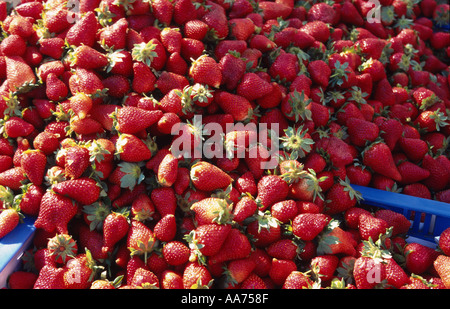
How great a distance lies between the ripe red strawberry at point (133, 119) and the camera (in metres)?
1.75

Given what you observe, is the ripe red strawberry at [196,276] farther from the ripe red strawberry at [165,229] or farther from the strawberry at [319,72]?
the strawberry at [319,72]

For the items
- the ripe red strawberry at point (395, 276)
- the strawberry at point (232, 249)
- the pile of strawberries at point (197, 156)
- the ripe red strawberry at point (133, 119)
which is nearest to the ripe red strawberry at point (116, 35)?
the pile of strawberries at point (197, 156)

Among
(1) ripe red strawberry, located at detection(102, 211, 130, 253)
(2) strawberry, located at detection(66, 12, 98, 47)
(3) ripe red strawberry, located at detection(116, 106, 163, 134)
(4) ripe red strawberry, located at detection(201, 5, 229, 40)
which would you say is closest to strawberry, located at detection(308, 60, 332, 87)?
(4) ripe red strawberry, located at detection(201, 5, 229, 40)

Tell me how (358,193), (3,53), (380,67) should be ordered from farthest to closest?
(380,67)
(3,53)
(358,193)

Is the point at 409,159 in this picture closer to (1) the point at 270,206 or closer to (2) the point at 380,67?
(2) the point at 380,67

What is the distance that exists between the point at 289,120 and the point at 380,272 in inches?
33.4

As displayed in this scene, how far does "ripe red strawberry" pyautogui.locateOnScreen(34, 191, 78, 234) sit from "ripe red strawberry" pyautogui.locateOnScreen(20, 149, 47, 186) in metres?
0.13

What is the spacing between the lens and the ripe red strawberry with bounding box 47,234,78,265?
163cm

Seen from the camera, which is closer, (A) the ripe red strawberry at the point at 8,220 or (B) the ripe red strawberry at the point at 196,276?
(B) the ripe red strawberry at the point at 196,276

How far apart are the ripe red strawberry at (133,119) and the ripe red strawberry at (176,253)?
0.52 m

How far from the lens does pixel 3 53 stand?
6.85ft

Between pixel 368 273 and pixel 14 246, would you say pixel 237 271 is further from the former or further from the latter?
pixel 14 246

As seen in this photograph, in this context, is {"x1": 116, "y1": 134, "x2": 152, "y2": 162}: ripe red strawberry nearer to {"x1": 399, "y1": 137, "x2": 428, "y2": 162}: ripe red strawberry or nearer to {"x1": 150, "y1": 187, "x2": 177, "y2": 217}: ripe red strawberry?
{"x1": 150, "y1": 187, "x2": 177, "y2": 217}: ripe red strawberry
